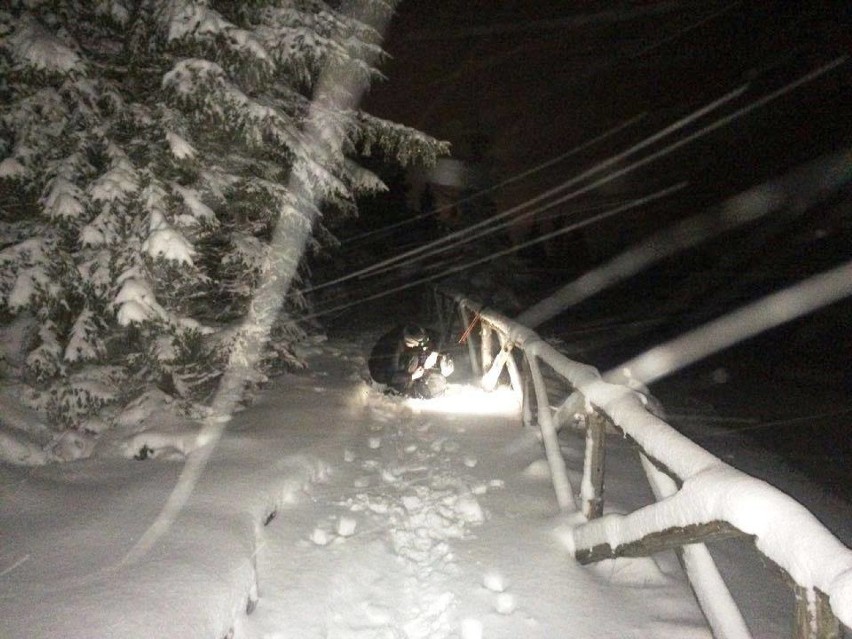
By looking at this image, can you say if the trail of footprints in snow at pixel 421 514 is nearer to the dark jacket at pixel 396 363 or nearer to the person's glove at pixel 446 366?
the dark jacket at pixel 396 363

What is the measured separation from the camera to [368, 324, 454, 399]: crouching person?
7.87m

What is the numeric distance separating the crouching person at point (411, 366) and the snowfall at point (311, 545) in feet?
7.21

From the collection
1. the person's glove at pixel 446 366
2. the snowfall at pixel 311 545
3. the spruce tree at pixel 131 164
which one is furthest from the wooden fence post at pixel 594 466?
the person's glove at pixel 446 366

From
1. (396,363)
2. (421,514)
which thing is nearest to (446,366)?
(396,363)

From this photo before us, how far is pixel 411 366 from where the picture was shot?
7891mm

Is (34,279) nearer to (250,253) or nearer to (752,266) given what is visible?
(250,253)

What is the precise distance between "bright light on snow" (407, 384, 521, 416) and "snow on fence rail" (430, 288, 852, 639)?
95.9 inches

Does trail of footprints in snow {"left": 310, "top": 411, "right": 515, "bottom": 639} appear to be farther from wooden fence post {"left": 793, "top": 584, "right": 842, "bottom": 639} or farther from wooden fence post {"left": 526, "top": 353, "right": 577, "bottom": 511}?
wooden fence post {"left": 793, "top": 584, "right": 842, "bottom": 639}

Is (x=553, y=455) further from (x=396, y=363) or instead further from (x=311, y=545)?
(x=396, y=363)

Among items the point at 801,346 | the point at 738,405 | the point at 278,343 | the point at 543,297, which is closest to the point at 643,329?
the point at 801,346

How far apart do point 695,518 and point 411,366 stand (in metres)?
5.93

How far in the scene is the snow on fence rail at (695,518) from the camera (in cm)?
155

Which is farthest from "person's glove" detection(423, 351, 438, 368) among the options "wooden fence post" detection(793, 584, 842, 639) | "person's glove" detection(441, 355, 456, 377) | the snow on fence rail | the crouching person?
"wooden fence post" detection(793, 584, 842, 639)

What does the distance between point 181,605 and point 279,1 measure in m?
6.08
